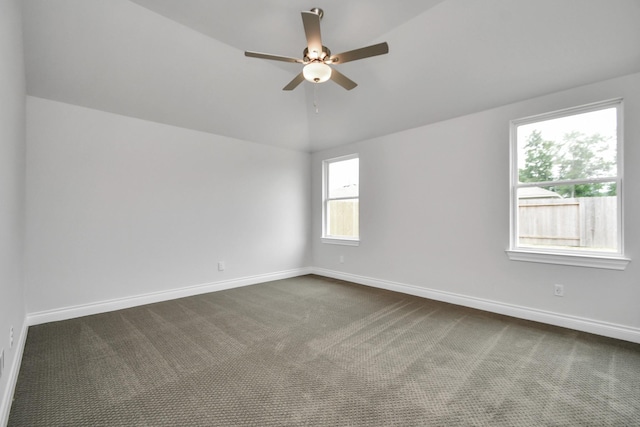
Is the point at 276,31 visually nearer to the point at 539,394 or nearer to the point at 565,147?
the point at 565,147

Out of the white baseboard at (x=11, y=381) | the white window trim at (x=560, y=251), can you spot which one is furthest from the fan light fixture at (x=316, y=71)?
the white baseboard at (x=11, y=381)

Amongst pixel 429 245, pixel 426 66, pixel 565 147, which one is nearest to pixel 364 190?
pixel 429 245

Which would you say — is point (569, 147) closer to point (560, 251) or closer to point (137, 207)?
point (560, 251)

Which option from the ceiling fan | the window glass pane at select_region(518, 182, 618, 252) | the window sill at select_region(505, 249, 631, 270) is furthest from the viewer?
the window glass pane at select_region(518, 182, 618, 252)

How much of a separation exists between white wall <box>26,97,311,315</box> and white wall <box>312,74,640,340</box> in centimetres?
178

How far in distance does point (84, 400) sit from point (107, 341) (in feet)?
3.22

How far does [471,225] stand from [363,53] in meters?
2.47

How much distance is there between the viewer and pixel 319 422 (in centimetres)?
163

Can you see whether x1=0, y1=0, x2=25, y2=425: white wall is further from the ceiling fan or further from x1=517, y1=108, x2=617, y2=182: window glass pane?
x1=517, y1=108, x2=617, y2=182: window glass pane

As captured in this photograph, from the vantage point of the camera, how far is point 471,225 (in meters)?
3.65

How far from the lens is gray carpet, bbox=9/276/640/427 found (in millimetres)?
1695

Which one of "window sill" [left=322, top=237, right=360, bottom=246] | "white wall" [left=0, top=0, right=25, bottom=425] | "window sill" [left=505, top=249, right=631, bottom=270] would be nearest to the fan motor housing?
"white wall" [left=0, top=0, right=25, bottom=425]

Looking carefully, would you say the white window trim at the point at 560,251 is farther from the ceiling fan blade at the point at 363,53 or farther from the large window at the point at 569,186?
the ceiling fan blade at the point at 363,53

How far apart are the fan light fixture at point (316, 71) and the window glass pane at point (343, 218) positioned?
9.03ft
